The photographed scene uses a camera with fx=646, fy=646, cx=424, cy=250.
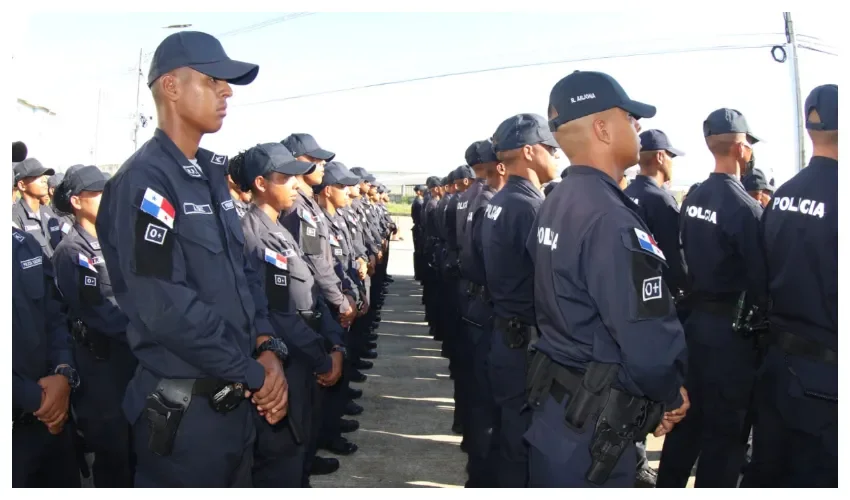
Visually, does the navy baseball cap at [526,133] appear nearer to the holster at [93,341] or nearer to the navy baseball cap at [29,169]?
the holster at [93,341]

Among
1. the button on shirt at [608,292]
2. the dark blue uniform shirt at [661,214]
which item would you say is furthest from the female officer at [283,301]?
the dark blue uniform shirt at [661,214]

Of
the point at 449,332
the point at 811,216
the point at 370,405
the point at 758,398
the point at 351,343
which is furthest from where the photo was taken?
the point at 449,332

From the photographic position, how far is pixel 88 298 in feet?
13.0

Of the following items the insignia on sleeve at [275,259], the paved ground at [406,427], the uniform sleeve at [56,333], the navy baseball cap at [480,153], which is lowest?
the paved ground at [406,427]

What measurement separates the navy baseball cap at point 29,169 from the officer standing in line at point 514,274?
14.8ft

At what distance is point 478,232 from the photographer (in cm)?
509

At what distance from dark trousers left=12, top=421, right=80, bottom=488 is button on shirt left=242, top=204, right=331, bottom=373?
1.14 metres

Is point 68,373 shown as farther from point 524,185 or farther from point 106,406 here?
point 524,185

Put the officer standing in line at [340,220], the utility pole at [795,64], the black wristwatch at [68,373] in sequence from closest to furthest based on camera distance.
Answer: the black wristwatch at [68,373] → the officer standing in line at [340,220] → the utility pole at [795,64]

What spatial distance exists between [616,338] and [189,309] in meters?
1.50

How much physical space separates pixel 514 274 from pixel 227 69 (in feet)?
6.94

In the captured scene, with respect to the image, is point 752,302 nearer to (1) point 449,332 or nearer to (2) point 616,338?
(2) point 616,338

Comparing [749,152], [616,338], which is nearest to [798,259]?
[616,338]

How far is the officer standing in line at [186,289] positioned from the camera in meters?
2.28
